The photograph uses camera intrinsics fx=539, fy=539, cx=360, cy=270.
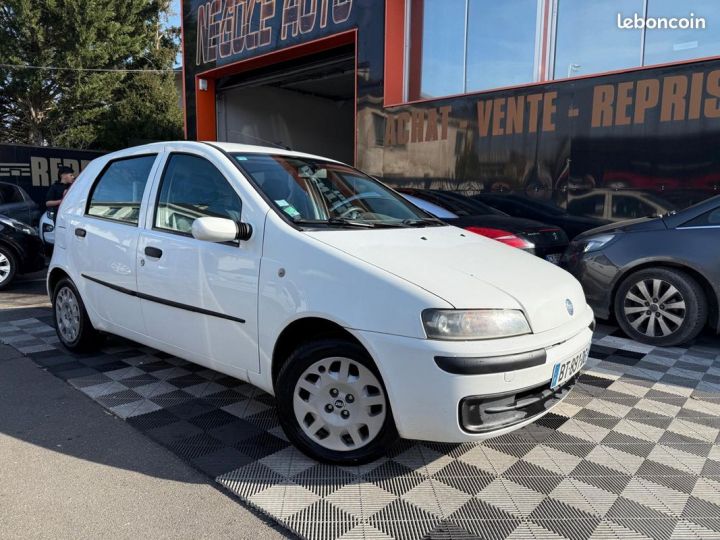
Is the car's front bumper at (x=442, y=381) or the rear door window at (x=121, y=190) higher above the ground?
the rear door window at (x=121, y=190)

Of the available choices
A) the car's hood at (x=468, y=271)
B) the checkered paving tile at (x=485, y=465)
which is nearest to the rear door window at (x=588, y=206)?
the checkered paving tile at (x=485, y=465)

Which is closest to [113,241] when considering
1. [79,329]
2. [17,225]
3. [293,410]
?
[79,329]

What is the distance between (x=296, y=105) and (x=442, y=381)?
1629 centimetres

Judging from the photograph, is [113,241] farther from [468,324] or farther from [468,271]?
[468,324]

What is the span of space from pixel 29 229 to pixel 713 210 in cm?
868

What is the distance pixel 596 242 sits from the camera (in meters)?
5.29

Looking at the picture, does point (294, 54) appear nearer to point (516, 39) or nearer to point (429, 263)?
point (516, 39)

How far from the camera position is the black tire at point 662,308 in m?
4.66

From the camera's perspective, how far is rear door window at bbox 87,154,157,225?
3.75m

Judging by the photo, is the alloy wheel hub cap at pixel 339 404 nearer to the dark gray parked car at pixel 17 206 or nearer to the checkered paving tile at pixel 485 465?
the checkered paving tile at pixel 485 465

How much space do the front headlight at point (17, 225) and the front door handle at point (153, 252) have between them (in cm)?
564

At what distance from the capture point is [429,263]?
8.79ft

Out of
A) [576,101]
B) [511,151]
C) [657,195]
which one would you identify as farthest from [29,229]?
[657,195]

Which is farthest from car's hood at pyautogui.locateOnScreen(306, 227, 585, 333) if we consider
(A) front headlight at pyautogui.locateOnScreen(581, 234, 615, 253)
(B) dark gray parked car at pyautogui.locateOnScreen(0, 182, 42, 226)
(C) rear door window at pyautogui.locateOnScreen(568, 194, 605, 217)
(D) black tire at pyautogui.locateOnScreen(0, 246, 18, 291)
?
(B) dark gray parked car at pyautogui.locateOnScreen(0, 182, 42, 226)
